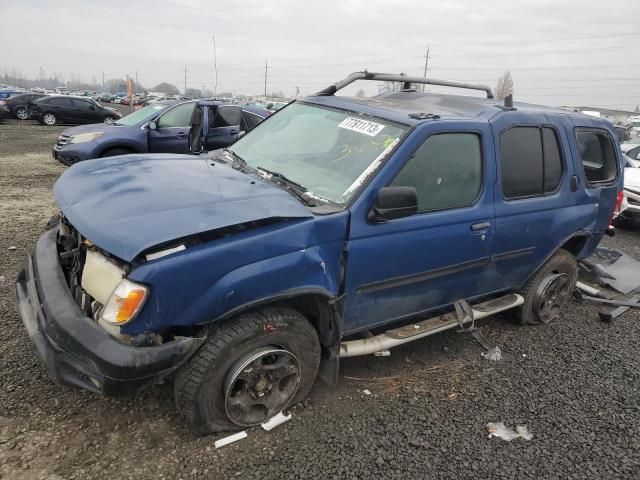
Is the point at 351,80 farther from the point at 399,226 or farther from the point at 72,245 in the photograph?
the point at 72,245

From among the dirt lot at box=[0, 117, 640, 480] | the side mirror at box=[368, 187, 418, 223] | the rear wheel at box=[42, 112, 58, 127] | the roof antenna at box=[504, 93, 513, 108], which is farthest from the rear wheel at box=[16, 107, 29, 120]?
the side mirror at box=[368, 187, 418, 223]

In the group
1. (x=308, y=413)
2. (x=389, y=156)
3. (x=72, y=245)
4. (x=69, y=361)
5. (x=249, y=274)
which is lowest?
(x=308, y=413)

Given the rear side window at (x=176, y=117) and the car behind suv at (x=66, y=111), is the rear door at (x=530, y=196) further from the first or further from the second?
the car behind suv at (x=66, y=111)

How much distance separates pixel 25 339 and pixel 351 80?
3.20 meters

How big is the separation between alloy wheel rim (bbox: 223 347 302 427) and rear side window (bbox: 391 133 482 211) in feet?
4.14

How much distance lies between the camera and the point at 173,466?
239 cm

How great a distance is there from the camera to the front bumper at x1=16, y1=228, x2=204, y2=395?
2096 mm

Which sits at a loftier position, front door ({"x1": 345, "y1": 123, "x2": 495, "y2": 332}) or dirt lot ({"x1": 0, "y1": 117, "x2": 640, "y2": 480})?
front door ({"x1": 345, "y1": 123, "x2": 495, "y2": 332})

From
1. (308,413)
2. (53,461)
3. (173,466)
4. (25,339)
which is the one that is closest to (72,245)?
(25,339)

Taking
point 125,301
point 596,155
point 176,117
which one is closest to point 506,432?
point 125,301

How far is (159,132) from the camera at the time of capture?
8812 millimetres

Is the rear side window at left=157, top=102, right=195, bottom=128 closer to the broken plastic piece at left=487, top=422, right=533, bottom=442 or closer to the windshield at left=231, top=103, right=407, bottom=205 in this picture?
the windshield at left=231, top=103, right=407, bottom=205

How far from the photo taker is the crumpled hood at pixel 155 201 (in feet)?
7.09

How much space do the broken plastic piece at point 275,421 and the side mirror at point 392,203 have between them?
1297 mm
